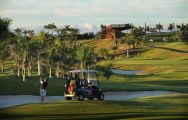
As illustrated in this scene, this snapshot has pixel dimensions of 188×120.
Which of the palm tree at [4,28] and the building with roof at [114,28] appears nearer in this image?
the palm tree at [4,28]

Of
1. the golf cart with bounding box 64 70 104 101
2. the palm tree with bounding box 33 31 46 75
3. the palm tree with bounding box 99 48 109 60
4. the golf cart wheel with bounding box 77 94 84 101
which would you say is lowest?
the golf cart wheel with bounding box 77 94 84 101

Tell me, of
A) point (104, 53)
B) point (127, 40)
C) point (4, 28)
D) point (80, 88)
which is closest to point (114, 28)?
point (80, 88)

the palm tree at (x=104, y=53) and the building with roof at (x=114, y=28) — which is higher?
the building with roof at (x=114, y=28)

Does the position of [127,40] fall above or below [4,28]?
above

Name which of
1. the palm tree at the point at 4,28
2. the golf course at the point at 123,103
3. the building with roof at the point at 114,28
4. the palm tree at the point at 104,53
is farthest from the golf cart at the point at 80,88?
the palm tree at the point at 104,53

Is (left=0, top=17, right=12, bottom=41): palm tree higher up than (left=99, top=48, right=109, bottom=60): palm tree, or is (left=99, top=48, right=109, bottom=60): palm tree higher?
(left=0, top=17, right=12, bottom=41): palm tree

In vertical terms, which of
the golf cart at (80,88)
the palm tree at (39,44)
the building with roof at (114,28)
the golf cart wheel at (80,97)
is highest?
the building with roof at (114,28)

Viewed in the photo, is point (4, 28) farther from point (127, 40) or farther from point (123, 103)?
point (127, 40)

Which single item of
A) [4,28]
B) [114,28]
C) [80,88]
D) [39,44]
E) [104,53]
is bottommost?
[80,88]

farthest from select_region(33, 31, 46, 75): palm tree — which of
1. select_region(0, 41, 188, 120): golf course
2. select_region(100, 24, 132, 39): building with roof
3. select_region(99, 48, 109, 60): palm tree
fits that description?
select_region(0, 41, 188, 120): golf course

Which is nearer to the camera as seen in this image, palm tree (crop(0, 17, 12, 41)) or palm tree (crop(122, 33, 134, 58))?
palm tree (crop(0, 17, 12, 41))

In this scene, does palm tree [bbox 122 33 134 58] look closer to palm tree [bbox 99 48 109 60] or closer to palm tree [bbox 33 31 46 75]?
palm tree [bbox 99 48 109 60]

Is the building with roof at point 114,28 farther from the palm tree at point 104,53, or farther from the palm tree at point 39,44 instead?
the palm tree at point 39,44

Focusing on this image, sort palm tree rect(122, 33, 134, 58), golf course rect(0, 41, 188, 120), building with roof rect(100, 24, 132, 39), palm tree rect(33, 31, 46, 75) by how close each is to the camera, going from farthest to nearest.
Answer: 1. palm tree rect(122, 33, 134, 58)
2. palm tree rect(33, 31, 46, 75)
3. building with roof rect(100, 24, 132, 39)
4. golf course rect(0, 41, 188, 120)
